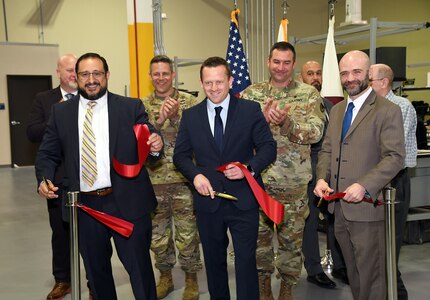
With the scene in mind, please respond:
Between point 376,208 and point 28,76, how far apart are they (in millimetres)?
12348

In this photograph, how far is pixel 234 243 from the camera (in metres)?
3.00

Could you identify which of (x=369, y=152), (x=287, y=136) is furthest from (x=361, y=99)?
(x=287, y=136)

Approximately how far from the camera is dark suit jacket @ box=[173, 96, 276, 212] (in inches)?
116

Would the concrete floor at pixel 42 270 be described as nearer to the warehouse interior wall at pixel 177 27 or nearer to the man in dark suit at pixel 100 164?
the man in dark suit at pixel 100 164

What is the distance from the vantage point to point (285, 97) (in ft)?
11.9

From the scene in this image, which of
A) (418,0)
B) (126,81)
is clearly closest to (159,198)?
(126,81)

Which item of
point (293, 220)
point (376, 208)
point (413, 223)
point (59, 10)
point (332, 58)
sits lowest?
A: point (413, 223)

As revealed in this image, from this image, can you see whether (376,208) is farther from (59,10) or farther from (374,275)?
(59,10)

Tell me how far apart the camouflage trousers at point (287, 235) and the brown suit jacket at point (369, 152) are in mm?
588

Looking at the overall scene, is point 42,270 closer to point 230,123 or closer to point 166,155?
point 166,155

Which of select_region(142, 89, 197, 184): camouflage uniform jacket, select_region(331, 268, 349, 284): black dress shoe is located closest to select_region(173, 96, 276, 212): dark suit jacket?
select_region(142, 89, 197, 184): camouflage uniform jacket

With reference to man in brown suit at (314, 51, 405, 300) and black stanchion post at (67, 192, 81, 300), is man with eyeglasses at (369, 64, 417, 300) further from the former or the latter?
black stanchion post at (67, 192, 81, 300)

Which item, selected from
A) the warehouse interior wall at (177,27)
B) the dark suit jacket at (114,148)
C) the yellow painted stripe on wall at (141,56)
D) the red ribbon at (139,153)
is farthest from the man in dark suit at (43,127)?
the warehouse interior wall at (177,27)

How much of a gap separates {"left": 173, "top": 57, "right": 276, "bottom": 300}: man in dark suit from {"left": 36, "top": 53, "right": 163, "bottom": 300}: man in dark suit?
0.28 metres
